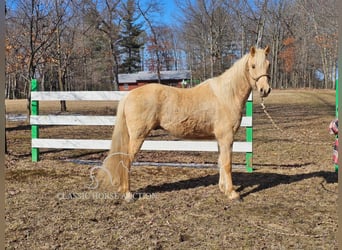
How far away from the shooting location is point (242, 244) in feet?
9.09

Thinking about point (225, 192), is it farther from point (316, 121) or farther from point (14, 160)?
point (316, 121)

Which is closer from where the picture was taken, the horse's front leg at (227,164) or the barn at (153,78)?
the horse's front leg at (227,164)

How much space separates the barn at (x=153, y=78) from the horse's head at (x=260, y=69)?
34.1 metres

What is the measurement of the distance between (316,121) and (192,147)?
767 centimetres

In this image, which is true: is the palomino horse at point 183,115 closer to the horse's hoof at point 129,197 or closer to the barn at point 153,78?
the horse's hoof at point 129,197

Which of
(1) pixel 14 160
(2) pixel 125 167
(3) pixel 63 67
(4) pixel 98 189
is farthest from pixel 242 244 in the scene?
(3) pixel 63 67

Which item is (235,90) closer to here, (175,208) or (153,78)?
(175,208)

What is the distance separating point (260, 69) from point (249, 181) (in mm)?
1839

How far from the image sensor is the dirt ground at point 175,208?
2857 millimetres

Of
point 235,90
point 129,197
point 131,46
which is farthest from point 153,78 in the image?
point 129,197

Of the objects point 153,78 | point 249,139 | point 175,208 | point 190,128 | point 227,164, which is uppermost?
point 153,78

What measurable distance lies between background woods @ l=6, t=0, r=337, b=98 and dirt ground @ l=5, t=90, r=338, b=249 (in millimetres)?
6315

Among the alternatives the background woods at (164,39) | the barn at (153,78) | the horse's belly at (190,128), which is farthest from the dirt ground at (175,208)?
the barn at (153,78)

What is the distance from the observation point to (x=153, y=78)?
132 ft
